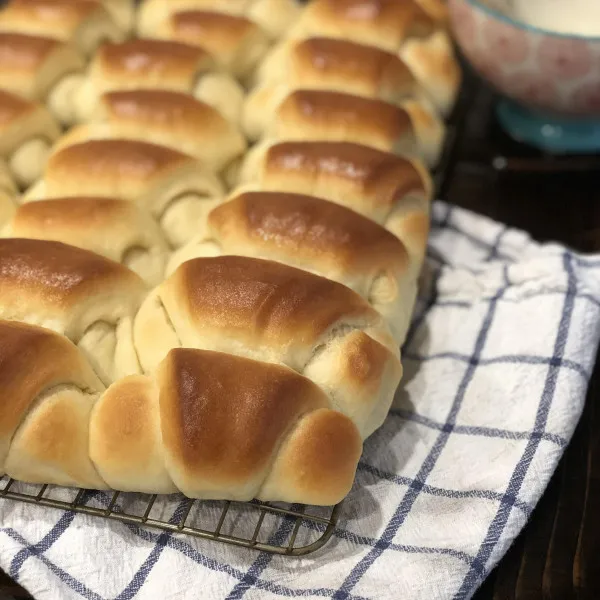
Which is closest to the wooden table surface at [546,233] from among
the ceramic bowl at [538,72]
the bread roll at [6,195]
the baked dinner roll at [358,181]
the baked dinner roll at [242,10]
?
the ceramic bowl at [538,72]

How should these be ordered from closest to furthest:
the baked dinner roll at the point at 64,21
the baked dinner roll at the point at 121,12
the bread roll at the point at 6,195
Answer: the bread roll at the point at 6,195 < the baked dinner roll at the point at 64,21 < the baked dinner roll at the point at 121,12

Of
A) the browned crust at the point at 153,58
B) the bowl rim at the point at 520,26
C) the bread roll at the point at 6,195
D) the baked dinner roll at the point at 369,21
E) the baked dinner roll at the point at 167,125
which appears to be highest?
the bowl rim at the point at 520,26

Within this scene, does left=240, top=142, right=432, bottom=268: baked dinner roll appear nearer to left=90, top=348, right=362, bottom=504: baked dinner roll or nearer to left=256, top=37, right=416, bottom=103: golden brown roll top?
left=256, top=37, right=416, bottom=103: golden brown roll top

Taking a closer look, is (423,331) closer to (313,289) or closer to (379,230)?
(379,230)

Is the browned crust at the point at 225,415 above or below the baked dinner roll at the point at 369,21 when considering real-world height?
below

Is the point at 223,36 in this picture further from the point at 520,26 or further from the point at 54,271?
the point at 54,271

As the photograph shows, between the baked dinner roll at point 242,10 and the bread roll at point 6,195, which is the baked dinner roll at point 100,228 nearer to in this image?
the bread roll at point 6,195

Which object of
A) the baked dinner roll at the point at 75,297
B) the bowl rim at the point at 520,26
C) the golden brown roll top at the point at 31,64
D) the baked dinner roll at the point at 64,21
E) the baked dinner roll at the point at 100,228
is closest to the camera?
the baked dinner roll at the point at 75,297

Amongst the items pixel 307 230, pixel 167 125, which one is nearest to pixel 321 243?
pixel 307 230

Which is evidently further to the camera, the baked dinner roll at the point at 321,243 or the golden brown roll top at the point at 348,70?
the golden brown roll top at the point at 348,70
